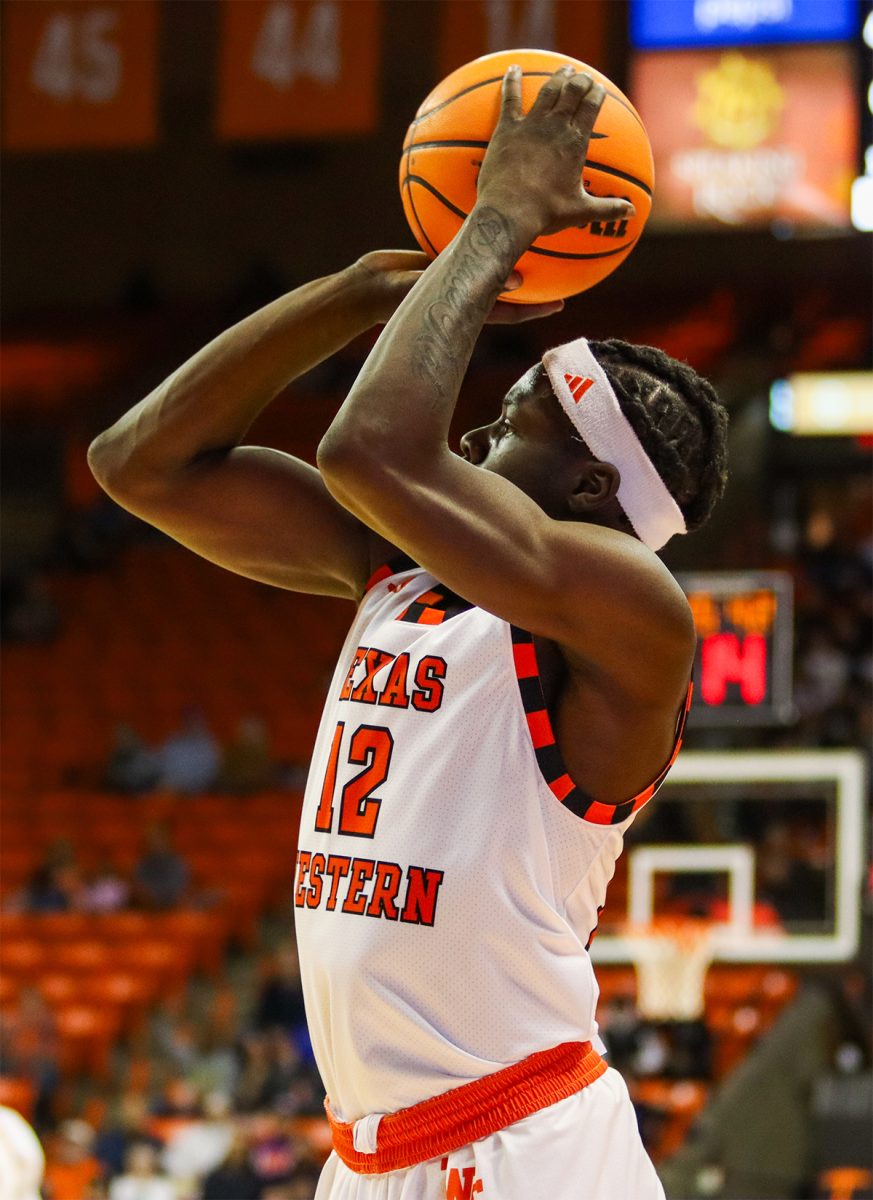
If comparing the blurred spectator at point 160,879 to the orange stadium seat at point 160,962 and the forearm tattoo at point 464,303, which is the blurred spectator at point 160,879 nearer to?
the orange stadium seat at point 160,962

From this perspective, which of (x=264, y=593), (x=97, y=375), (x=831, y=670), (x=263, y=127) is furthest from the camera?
(x=97, y=375)

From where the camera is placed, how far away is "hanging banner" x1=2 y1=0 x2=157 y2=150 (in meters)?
11.2

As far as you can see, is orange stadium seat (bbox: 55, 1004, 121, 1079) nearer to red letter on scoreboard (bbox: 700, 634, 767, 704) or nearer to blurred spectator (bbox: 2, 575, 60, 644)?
red letter on scoreboard (bbox: 700, 634, 767, 704)

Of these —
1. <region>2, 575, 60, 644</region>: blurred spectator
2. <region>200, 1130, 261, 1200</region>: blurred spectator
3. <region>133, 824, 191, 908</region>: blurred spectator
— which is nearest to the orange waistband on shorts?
<region>200, 1130, 261, 1200</region>: blurred spectator

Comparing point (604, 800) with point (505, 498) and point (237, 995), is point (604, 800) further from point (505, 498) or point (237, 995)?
point (237, 995)

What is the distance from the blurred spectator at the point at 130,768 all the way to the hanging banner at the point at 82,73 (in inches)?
206

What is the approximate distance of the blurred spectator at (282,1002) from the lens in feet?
38.1

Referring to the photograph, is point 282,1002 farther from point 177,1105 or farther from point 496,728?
point 496,728

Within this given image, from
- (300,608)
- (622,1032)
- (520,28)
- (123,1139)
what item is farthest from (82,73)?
(300,608)

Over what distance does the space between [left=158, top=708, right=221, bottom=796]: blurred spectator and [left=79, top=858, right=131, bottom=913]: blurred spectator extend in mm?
1518

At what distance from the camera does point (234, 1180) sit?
9820mm

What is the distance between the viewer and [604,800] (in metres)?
2.68

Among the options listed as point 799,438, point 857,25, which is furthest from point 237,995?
point 799,438

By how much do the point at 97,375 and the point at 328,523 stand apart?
18.2 m
